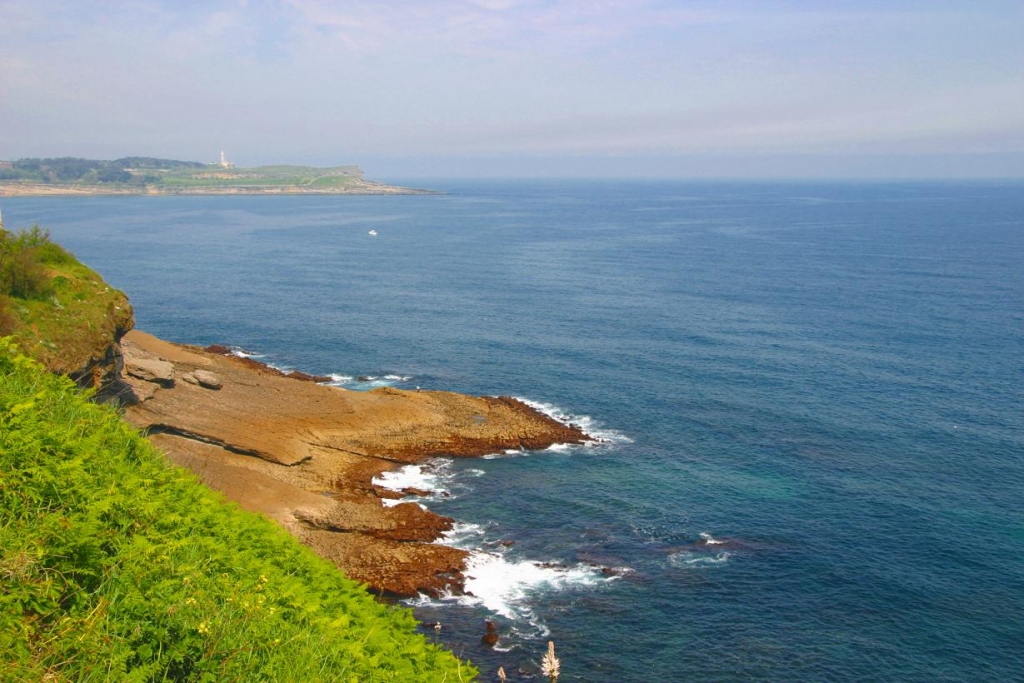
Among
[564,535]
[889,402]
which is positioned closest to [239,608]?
[564,535]

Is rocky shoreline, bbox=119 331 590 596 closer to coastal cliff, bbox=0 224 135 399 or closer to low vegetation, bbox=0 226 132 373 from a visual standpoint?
coastal cliff, bbox=0 224 135 399

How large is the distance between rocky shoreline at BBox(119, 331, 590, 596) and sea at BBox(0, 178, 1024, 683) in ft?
8.34

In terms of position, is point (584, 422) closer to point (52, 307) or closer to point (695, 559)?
Answer: point (695, 559)

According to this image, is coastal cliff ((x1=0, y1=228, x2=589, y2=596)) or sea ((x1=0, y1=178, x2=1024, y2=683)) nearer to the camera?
sea ((x1=0, y1=178, x2=1024, y2=683))

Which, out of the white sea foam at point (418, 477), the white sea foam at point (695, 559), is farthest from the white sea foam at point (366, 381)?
the white sea foam at point (695, 559)

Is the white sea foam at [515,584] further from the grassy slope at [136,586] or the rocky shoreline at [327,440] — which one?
the grassy slope at [136,586]

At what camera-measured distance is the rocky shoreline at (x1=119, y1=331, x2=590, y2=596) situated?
44.5 metres

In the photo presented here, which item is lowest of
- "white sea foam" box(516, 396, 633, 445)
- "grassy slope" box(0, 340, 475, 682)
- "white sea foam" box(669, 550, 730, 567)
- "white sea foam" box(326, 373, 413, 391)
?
"white sea foam" box(669, 550, 730, 567)

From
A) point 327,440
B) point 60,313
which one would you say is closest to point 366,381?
point 327,440

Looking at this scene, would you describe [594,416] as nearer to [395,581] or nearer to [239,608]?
[395,581]

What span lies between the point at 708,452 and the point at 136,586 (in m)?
49.1

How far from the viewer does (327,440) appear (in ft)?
196

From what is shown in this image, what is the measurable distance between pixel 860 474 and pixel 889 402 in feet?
53.4

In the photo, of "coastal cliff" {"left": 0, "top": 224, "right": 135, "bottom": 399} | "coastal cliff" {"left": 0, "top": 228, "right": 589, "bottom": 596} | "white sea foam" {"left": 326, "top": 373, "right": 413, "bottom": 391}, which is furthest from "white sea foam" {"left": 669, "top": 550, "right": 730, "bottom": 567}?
"white sea foam" {"left": 326, "top": 373, "right": 413, "bottom": 391}
